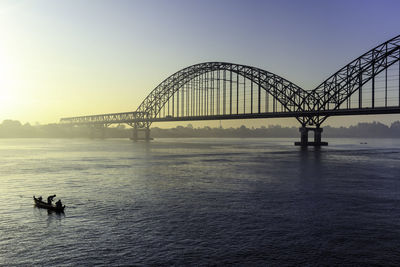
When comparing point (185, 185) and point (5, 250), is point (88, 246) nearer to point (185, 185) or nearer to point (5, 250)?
point (5, 250)

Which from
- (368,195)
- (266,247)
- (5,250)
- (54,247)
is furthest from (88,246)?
(368,195)

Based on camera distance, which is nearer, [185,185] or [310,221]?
[310,221]

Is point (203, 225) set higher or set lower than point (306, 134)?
lower

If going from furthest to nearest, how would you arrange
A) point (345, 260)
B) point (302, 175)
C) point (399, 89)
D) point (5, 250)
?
point (399, 89)
point (302, 175)
point (5, 250)
point (345, 260)

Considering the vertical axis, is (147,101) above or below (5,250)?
above

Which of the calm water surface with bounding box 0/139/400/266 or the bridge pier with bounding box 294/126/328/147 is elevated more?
the bridge pier with bounding box 294/126/328/147

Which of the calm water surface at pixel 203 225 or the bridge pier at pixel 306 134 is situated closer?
the calm water surface at pixel 203 225

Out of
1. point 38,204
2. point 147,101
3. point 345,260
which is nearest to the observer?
point 345,260

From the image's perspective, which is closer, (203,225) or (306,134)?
(203,225)

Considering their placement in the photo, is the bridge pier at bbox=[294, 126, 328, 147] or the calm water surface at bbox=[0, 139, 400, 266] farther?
the bridge pier at bbox=[294, 126, 328, 147]

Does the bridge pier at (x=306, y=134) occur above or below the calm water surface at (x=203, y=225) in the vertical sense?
above
